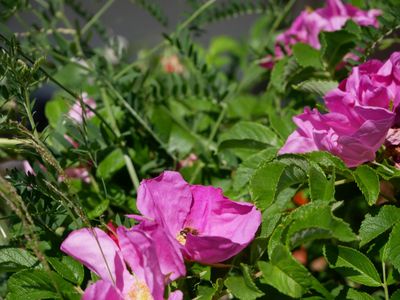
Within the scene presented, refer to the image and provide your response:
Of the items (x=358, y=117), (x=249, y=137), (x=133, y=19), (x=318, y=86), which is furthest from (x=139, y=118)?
(x=133, y=19)

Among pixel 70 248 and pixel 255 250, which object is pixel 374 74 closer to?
pixel 255 250

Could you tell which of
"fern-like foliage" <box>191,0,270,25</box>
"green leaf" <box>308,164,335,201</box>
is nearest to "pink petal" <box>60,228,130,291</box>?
"green leaf" <box>308,164,335,201</box>

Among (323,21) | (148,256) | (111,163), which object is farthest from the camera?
(323,21)

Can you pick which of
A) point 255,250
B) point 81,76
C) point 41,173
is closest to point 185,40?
point 81,76

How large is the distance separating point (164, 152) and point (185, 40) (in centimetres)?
24

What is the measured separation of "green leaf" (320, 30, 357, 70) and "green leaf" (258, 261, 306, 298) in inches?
16.4

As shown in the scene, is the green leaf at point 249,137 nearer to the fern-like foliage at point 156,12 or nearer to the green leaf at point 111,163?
the green leaf at point 111,163

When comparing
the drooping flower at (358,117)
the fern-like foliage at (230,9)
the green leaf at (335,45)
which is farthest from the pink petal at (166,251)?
the fern-like foliage at (230,9)

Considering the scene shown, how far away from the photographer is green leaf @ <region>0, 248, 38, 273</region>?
2.05 feet

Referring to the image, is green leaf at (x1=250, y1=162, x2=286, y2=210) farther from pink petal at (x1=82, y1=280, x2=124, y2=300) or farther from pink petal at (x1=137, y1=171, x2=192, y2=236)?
pink petal at (x1=82, y1=280, x2=124, y2=300)

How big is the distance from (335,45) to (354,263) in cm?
38

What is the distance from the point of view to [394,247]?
1.89 ft

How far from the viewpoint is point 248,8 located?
1.27 m

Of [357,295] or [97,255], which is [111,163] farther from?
[357,295]
